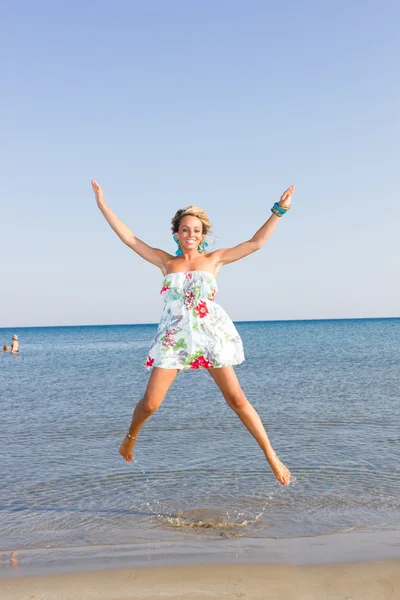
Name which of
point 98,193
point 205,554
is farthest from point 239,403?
point 98,193

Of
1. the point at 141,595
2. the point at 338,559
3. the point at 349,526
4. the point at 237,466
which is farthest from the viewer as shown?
the point at 237,466

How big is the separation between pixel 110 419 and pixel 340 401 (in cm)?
525

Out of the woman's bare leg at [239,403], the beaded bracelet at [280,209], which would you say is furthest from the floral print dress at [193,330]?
the beaded bracelet at [280,209]

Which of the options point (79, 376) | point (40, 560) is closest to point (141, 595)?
point (40, 560)

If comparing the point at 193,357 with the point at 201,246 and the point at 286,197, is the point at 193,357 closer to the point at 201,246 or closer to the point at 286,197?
the point at 201,246

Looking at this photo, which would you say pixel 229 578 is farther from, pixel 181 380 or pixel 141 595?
pixel 181 380

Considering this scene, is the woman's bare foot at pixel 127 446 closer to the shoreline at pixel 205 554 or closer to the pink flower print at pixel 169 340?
the shoreline at pixel 205 554

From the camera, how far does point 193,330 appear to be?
16.6ft

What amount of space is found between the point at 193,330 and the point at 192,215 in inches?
40.5

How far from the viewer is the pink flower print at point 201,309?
16.8ft

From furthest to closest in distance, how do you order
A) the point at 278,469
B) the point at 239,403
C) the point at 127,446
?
the point at 127,446 → the point at 278,469 → the point at 239,403

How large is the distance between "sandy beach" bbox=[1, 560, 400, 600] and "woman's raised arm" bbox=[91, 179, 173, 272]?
8.14ft

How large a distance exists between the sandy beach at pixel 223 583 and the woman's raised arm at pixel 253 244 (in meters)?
2.42

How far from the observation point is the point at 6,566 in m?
4.55
